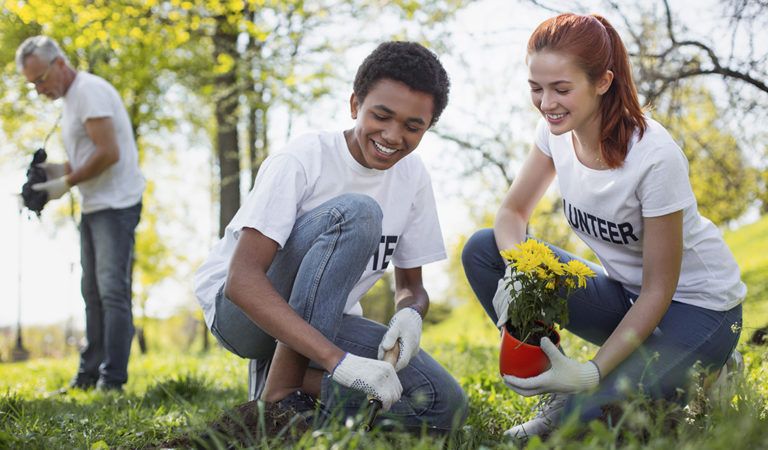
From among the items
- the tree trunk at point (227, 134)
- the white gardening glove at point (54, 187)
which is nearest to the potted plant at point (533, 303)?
the white gardening glove at point (54, 187)

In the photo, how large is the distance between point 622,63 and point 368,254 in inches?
46.9

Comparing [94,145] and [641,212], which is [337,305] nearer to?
[641,212]

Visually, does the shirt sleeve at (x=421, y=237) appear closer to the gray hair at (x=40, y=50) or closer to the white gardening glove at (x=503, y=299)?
the white gardening glove at (x=503, y=299)

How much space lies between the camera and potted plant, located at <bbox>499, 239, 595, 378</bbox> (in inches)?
77.4

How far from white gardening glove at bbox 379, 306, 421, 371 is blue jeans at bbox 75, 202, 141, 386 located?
228cm

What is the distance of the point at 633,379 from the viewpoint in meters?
2.05

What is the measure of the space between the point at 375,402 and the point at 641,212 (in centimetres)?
121

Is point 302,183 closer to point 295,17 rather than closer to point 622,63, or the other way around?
point 622,63

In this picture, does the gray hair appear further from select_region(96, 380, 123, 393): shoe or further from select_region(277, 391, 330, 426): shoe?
select_region(277, 391, 330, 426): shoe

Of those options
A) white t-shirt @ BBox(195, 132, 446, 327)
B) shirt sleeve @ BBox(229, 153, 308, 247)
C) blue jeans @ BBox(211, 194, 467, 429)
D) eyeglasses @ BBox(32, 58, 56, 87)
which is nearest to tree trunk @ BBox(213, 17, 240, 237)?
eyeglasses @ BBox(32, 58, 56, 87)

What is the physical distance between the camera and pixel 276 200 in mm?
2031

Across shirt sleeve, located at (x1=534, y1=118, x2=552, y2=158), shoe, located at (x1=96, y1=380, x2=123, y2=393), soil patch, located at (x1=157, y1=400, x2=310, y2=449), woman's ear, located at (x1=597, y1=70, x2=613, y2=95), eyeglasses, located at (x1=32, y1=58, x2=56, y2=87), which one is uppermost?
woman's ear, located at (x1=597, y1=70, x2=613, y2=95)

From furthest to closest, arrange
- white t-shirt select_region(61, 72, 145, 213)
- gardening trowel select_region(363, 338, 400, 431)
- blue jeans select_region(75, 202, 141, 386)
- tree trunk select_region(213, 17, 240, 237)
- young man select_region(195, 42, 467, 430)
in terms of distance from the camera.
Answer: tree trunk select_region(213, 17, 240, 237) → white t-shirt select_region(61, 72, 145, 213) → blue jeans select_region(75, 202, 141, 386) → young man select_region(195, 42, 467, 430) → gardening trowel select_region(363, 338, 400, 431)

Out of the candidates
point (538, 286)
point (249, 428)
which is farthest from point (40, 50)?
point (538, 286)
